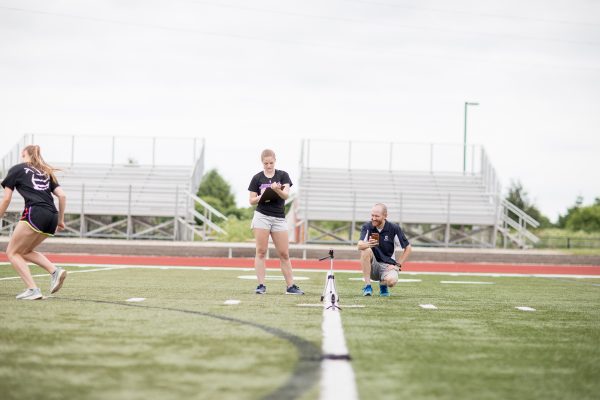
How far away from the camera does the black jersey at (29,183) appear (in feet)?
28.4

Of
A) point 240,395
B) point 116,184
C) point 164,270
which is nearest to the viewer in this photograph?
point 240,395

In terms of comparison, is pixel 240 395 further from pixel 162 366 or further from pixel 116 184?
pixel 116 184

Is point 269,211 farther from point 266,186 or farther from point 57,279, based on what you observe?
point 57,279

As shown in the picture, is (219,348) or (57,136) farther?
(57,136)

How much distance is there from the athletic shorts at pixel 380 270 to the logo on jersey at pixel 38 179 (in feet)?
14.0

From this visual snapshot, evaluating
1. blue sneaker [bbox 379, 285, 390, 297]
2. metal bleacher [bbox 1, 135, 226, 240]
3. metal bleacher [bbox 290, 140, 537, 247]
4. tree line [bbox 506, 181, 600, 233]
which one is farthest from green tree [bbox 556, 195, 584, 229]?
blue sneaker [bbox 379, 285, 390, 297]

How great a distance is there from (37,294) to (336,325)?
3760mm

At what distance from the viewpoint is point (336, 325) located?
6805 mm

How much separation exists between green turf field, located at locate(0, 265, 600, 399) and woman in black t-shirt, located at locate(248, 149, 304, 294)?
0.49 meters

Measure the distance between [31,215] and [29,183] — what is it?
0.37 m

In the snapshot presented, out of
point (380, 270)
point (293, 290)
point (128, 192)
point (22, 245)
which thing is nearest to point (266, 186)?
point (293, 290)

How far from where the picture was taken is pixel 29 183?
865 centimetres

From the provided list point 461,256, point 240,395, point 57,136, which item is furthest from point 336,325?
point 57,136

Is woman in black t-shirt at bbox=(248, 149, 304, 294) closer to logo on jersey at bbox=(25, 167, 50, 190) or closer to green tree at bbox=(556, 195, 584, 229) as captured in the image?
logo on jersey at bbox=(25, 167, 50, 190)
